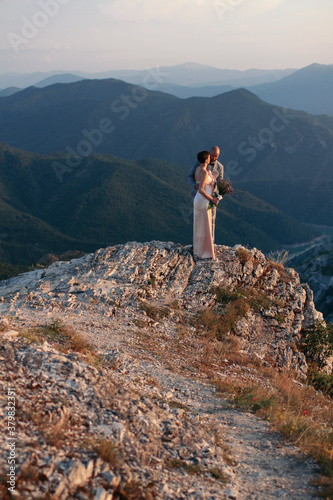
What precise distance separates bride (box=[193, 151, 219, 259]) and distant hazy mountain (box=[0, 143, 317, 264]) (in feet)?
237

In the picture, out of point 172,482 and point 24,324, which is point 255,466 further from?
point 24,324

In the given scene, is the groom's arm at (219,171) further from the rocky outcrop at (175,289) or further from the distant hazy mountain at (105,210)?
the distant hazy mountain at (105,210)

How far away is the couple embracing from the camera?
12773 mm

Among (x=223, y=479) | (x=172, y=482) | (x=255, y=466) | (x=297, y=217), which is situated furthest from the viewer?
(x=297, y=217)

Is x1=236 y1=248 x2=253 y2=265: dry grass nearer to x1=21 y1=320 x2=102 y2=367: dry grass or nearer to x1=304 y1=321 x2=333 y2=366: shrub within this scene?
x1=304 y1=321 x2=333 y2=366: shrub

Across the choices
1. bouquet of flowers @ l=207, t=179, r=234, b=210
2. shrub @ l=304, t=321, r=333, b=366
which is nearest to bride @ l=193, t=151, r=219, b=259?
bouquet of flowers @ l=207, t=179, r=234, b=210

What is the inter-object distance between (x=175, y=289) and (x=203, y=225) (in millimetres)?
2445

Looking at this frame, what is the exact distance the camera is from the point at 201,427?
618cm

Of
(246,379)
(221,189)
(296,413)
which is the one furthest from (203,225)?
(296,413)

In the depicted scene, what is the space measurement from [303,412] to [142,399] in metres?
3.39

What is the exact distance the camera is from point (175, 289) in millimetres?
13320

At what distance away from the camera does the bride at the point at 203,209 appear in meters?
12.7

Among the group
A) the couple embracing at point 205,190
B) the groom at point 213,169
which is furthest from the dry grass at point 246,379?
the groom at point 213,169

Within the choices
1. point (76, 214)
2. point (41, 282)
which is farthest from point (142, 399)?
point (76, 214)
